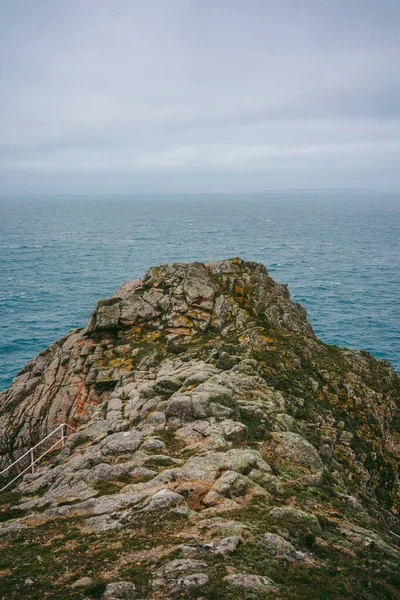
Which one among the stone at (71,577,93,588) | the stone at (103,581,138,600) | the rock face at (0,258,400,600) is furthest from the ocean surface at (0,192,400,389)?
the stone at (103,581,138,600)

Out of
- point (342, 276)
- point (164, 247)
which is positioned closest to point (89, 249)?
point (164, 247)

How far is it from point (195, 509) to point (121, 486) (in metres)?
2.98

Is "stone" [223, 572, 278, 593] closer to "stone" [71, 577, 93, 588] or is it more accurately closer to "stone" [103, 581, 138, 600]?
"stone" [103, 581, 138, 600]

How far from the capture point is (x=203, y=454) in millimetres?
15914

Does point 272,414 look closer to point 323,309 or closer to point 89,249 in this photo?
point 323,309

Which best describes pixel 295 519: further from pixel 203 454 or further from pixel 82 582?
pixel 82 582

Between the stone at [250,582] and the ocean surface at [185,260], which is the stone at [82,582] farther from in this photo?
the ocean surface at [185,260]

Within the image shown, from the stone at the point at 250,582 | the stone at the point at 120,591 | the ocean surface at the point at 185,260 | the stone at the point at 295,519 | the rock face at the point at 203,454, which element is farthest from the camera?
the ocean surface at the point at 185,260

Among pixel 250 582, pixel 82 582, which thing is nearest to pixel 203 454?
pixel 250 582

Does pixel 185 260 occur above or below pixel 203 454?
above

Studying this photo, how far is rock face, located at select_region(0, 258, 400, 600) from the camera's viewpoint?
10250 millimetres

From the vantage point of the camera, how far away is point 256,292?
3250 centimetres

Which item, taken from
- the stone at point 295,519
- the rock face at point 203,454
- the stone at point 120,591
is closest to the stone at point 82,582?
the rock face at point 203,454

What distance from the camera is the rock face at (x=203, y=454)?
10.2 meters
